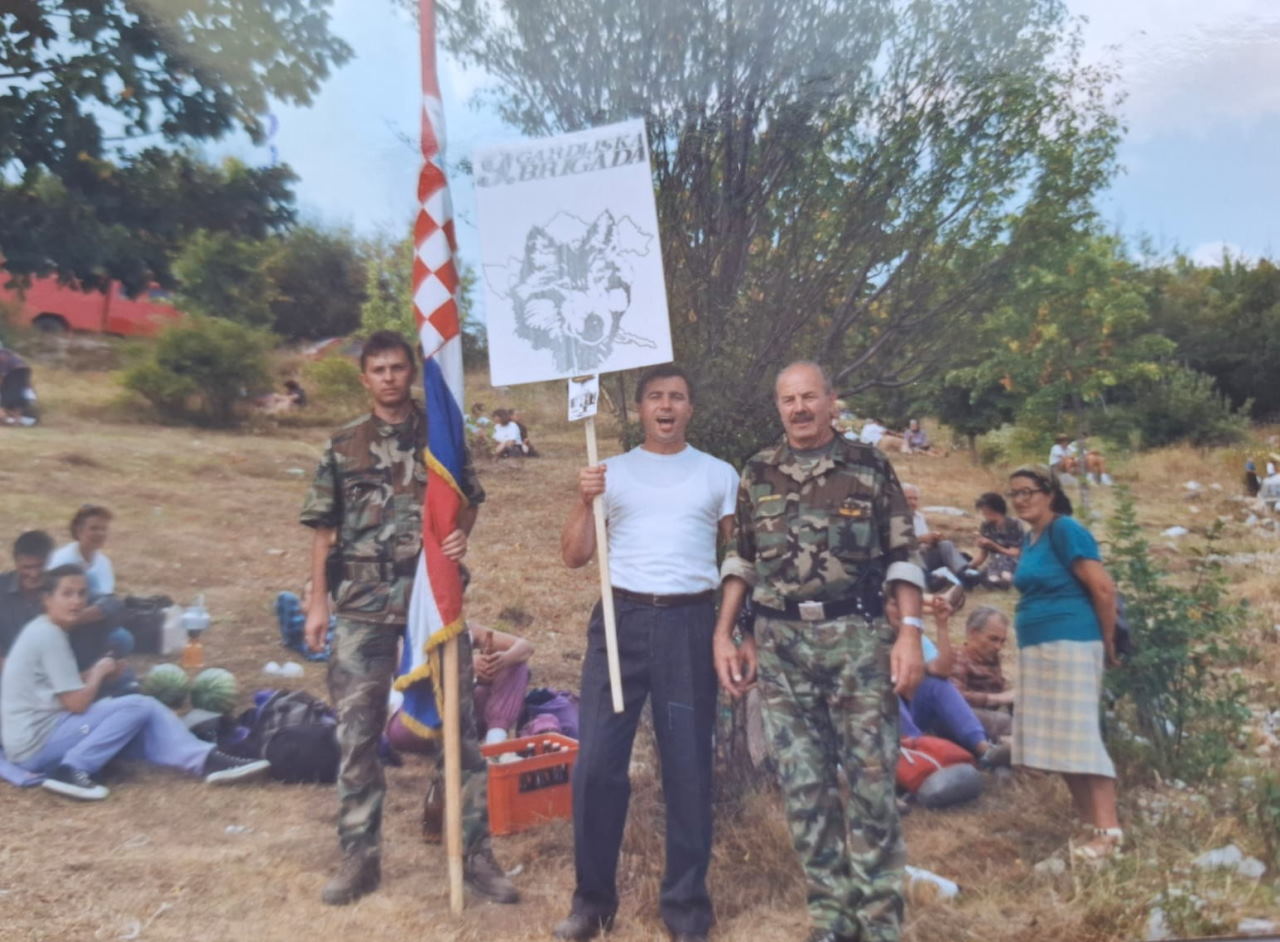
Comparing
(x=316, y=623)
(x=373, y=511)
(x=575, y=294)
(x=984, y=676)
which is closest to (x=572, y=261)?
(x=575, y=294)

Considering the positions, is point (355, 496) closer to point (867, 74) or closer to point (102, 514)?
point (102, 514)

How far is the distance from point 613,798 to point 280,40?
115 inches

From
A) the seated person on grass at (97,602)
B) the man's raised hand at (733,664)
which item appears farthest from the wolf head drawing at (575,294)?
the seated person on grass at (97,602)

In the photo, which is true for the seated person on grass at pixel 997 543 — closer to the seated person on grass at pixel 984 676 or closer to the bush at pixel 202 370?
the seated person on grass at pixel 984 676

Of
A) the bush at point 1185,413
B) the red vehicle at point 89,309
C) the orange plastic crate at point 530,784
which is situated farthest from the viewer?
the bush at point 1185,413

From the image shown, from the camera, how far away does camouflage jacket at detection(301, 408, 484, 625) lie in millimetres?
3756

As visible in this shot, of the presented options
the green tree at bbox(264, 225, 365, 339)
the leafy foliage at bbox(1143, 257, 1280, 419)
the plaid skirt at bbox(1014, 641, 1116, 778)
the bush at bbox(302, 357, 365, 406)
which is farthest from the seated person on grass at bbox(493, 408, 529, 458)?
the leafy foliage at bbox(1143, 257, 1280, 419)

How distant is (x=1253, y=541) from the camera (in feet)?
14.6

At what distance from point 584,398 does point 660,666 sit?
0.91 meters

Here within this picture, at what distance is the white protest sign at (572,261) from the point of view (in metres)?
3.65

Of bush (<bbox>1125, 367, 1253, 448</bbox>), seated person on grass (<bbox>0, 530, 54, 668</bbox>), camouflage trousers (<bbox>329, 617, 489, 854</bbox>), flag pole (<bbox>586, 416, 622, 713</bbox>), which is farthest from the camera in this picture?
bush (<bbox>1125, 367, 1253, 448</bbox>)

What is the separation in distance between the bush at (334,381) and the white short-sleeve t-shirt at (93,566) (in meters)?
0.96

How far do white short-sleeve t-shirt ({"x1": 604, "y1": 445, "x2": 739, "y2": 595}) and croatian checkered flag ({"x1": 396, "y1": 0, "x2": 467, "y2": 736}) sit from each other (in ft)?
1.86

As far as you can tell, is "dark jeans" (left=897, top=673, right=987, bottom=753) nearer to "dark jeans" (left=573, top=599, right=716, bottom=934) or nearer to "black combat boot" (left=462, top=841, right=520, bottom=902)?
"dark jeans" (left=573, top=599, right=716, bottom=934)
